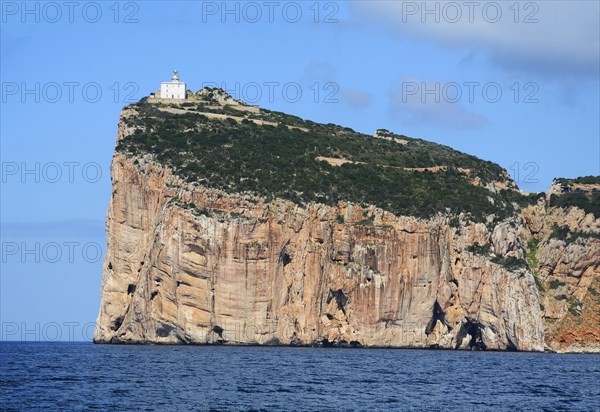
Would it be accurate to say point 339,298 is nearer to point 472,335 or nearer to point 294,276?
point 294,276

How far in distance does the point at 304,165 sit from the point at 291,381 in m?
40.5

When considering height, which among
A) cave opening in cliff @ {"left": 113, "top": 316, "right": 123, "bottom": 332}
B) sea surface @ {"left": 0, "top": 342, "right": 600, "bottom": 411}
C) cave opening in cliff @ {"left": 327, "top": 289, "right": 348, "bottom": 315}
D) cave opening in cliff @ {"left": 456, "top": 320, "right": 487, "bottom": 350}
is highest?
cave opening in cliff @ {"left": 327, "top": 289, "right": 348, "bottom": 315}

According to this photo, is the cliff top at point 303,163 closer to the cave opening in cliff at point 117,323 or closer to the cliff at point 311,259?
the cliff at point 311,259

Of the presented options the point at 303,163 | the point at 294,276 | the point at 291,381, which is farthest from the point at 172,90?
the point at 291,381

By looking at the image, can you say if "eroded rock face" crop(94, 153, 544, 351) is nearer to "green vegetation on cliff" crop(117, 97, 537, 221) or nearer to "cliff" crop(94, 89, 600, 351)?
"cliff" crop(94, 89, 600, 351)

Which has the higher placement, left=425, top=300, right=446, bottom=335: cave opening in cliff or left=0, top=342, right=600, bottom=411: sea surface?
left=425, top=300, right=446, bottom=335: cave opening in cliff

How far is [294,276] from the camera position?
9125cm

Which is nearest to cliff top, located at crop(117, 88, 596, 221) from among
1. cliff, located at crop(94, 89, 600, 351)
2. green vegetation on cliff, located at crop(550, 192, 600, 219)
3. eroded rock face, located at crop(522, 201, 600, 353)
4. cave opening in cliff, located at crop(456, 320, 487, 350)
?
cliff, located at crop(94, 89, 600, 351)

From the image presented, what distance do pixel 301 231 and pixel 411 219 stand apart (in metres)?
9.05

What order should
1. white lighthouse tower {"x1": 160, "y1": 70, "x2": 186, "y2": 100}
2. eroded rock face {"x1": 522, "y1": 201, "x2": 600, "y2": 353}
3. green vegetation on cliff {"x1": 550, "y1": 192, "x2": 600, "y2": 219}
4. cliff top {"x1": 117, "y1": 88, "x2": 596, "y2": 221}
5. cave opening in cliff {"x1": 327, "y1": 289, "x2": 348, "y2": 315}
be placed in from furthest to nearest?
white lighthouse tower {"x1": 160, "y1": 70, "x2": 186, "y2": 100}, green vegetation on cliff {"x1": 550, "y1": 192, "x2": 600, "y2": 219}, eroded rock face {"x1": 522, "y1": 201, "x2": 600, "y2": 353}, cliff top {"x1": 117, "y1": 88, "x2": 596, "y2": 221}, cave opening in cliff {"x1": 327, "y1": 289, "x2": 348, "y2": 315}

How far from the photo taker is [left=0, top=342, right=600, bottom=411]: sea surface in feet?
172

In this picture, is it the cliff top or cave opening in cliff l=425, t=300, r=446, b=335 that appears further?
the cliff top

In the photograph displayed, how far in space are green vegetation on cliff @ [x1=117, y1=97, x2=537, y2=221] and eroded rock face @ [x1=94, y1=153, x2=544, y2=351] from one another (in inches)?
69.7

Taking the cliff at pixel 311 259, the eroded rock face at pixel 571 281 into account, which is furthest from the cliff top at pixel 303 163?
the eroded rock face at pixel 571 281
